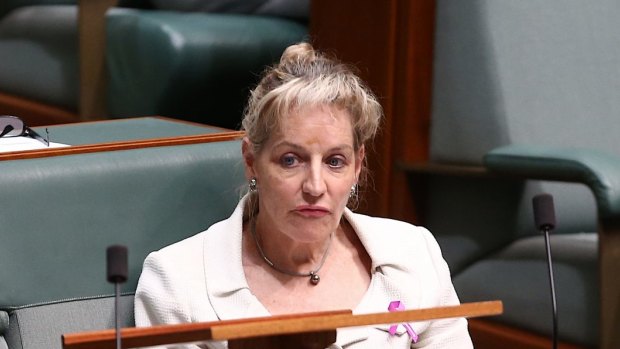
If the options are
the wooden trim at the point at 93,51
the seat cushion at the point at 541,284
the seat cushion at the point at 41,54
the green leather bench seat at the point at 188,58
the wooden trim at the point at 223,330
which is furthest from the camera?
the seat cushion at the point at 41,54

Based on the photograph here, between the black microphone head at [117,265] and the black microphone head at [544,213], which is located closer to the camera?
the black microphone head at [117,265]

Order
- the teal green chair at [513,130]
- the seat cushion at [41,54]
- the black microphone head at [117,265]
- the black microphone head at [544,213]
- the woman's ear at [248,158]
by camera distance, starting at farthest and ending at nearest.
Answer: the seat cushion at [41,54] < the teal green chair at [513,130] < the woman's ear at [248,158] < the black microphone head at [544,213] < the black microphone head at [117,265]

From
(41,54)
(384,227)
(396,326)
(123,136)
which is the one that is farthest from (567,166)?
(41,54)

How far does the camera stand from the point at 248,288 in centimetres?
185

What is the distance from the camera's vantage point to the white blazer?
5.93 ft

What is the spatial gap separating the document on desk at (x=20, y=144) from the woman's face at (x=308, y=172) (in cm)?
36

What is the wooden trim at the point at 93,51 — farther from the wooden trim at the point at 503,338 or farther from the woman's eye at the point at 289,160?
the woman's eye at the point at 289,160

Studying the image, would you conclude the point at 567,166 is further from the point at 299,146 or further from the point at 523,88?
the point at 299,146

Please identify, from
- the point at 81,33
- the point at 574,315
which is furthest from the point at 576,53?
the point at 81,33

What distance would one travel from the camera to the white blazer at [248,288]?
71.2 inches

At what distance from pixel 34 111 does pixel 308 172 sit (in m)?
2.48

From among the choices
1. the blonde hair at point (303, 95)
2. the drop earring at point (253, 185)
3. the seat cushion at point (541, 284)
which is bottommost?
the seat cushion at point (541, 284)

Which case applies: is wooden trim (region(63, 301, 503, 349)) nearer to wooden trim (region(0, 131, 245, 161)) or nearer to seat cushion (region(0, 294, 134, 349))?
seat cushion (region(0, 294, 134, 349))

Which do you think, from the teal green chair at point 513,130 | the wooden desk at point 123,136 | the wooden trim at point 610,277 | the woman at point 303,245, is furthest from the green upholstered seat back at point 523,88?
the woman at point 303,245
